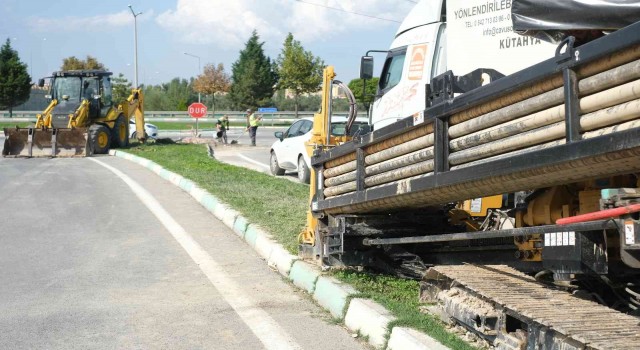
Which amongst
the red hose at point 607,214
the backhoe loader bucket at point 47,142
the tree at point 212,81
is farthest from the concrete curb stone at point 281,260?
the tree at point 212,81

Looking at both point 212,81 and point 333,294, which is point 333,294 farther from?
point 212,81

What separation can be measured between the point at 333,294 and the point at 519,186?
238cm

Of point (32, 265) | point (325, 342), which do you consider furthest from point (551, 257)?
point (32, 265)

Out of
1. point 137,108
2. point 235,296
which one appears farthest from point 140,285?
point 137,108

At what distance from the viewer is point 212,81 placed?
266 feet

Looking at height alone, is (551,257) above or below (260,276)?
above

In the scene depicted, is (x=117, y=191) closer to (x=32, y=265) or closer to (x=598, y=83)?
(x=32, y=265)

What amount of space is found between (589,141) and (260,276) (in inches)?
184

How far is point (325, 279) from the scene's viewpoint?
22.0 feet

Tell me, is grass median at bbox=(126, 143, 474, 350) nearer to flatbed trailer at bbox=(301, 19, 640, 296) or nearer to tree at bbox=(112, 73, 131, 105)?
flatbed trailer at bbox=(301, 19, 640, 296)

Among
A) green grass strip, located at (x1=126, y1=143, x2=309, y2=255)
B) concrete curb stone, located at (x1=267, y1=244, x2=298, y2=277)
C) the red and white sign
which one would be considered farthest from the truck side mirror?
the red and white sign

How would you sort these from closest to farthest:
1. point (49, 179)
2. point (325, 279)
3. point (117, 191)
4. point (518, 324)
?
point (518, 324)
point (325, 279)
point (117, 191)
point (49, 179)

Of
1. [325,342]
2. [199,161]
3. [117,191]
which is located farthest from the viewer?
[199,161]

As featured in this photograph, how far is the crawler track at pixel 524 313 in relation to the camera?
3.79m
